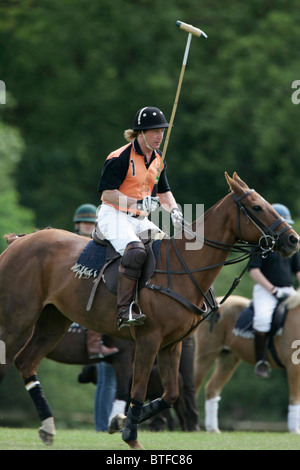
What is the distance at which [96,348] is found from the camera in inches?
459

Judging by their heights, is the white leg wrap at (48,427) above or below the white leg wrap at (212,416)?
above

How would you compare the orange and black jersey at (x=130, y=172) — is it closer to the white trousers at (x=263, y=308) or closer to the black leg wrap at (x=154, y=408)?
the black leg wrap at (x=154, y=408)

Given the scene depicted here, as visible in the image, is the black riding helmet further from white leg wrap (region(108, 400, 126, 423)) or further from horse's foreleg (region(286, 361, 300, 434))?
horse's foreleg (region(286, 361, 300, 434))

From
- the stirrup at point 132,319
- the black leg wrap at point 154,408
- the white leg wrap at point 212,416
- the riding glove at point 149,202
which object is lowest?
the white leg wrap at point 212,416

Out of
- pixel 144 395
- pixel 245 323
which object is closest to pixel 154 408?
pixel 144 395

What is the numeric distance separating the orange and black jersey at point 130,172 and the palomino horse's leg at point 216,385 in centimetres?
519

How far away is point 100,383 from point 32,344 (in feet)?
10.6

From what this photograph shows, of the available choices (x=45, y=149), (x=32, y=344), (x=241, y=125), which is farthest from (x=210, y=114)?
(x=32, y=344)

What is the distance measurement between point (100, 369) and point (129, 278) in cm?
432

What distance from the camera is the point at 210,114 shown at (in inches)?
1141

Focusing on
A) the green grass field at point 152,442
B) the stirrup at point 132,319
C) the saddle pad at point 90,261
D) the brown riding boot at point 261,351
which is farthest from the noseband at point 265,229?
the brown riding boot at point 261,351

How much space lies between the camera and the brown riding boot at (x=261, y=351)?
42.0ft

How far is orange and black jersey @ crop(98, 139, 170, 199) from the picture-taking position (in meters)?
8.50
